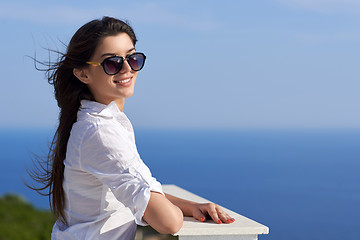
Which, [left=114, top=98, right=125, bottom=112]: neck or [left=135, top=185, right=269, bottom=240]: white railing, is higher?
[left=114, top=98, right=125, bottom=112]: neck

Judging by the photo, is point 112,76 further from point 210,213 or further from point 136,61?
point 210,213

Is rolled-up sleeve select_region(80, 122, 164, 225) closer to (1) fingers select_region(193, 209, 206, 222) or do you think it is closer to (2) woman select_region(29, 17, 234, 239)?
(2) woman select_region(29, 17, 234, 239)

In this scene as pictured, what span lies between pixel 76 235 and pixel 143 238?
1.13ft

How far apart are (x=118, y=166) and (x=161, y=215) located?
298 millimetres

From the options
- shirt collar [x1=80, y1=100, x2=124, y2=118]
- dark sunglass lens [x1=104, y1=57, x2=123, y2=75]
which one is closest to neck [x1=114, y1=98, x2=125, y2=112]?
shirt collar [x1=80, y1=100, x2=124, y2=118]

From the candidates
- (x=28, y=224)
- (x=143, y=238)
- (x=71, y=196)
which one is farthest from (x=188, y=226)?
(x=28, y=224)

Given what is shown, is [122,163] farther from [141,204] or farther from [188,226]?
[188,226]

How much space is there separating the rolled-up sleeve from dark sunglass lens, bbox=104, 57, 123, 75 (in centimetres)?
31

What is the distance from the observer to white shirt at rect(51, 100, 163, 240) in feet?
7.39

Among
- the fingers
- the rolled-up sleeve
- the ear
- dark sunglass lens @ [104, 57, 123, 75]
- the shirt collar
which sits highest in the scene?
dark sunglass lens @ [104, 57, 123, 75]

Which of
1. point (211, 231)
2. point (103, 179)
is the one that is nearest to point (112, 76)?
point (103, 179)

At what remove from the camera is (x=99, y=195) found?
245 cm

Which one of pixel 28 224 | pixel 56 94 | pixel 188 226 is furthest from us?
pixel 28 224

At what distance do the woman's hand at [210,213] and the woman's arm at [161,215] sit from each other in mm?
272
